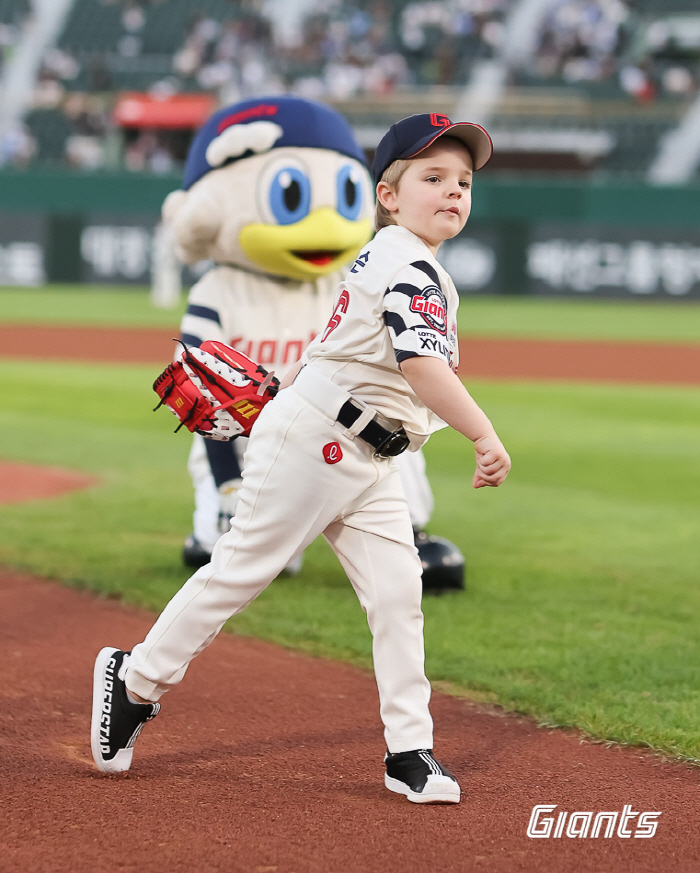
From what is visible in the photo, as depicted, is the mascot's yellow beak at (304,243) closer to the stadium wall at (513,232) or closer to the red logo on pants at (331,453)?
the red logo on pants at (331,453)

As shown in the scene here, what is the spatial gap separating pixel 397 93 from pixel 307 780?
85.2 ft

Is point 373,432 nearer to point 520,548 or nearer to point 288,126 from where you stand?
point 288,126

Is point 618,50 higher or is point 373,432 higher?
point 618,50

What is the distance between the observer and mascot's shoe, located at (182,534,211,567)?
5184 mm

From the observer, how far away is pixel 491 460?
8.63ft

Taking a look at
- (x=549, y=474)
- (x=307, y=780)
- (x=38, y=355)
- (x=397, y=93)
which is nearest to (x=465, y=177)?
(x=307, y=780)

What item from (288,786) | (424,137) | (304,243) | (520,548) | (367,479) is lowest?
(520,548)

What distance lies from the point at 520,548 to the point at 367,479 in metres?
3.22

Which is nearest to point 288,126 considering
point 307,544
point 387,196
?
point 387,196

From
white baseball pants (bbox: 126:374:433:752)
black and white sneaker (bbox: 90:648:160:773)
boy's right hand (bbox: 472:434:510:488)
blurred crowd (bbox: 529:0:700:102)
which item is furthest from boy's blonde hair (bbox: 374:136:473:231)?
blurred crowd (bbox: 529:0:700:102)

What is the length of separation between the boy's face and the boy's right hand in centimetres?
53

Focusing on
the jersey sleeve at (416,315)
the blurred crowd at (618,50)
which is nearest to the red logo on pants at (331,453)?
the jersey sleeve at (416,315)

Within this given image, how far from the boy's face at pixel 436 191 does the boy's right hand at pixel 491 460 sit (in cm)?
53

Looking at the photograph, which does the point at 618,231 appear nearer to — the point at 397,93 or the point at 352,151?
the point at 397,93
